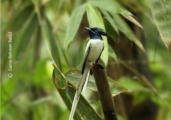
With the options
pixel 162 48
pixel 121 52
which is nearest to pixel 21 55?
pixel 121 52

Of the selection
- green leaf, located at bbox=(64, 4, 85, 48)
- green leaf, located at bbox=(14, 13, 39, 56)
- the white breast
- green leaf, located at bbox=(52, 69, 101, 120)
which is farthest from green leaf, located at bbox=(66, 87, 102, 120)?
green leaf, located at bbox=(14, 13, 39, 56)

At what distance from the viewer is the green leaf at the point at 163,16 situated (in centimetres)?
104

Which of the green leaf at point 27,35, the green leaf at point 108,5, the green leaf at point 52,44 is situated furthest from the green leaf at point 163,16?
the green leaf at point 27,35

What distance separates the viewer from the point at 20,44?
167 centimetres

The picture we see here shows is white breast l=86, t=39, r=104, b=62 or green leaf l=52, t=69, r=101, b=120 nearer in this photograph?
white breast l=86, t=39, r=104, b=62

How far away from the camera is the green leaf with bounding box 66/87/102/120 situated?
1.10 m

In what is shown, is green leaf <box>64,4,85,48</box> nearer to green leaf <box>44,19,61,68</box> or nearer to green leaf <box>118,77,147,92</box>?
green leaf <box>44,19,61,68</box>

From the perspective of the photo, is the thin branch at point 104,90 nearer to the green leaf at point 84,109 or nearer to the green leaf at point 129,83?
the green leaf at point 84,109

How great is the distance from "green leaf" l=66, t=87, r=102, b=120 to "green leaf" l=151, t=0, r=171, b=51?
0.79ft

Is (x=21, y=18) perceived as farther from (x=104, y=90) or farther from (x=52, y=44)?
(x=104, y=90)

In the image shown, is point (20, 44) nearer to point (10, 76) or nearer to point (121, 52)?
point (10, 76)

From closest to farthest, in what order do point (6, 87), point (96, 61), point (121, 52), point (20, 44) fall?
point (96, 61) < point (20, 44) < point (6, 87) < point (121, 52)

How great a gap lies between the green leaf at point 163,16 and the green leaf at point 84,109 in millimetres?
240

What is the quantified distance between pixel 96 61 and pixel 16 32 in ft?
2.79
